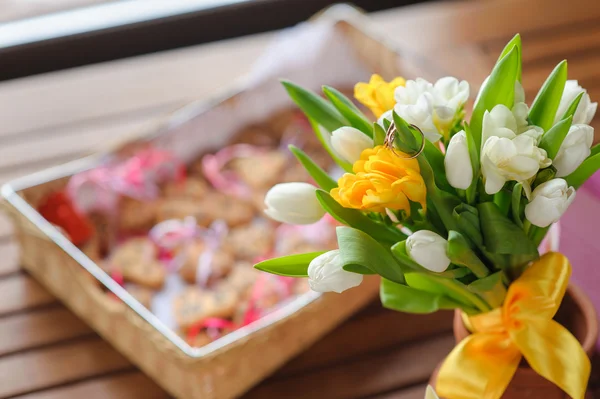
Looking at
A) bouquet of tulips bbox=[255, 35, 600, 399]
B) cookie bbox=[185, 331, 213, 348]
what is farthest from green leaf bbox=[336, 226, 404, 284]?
cookie bbox=[185, 331, 213, 348]

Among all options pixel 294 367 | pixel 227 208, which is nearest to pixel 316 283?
pixel 294 367

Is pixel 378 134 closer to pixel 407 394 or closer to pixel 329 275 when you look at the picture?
pixel 329 275

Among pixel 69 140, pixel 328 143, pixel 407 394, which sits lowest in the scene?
pixel 407 394

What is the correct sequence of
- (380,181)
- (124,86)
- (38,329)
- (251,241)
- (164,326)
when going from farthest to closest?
(124,86) < (251,241) < (38,329) < (164,326) < (380,181)

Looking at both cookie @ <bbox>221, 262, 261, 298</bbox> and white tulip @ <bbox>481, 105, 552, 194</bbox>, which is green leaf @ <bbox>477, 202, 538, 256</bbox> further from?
cookie @ <bbox>221, 262, 261, 298</bbox>

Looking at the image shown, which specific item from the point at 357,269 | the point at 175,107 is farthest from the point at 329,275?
the point at 175,107
